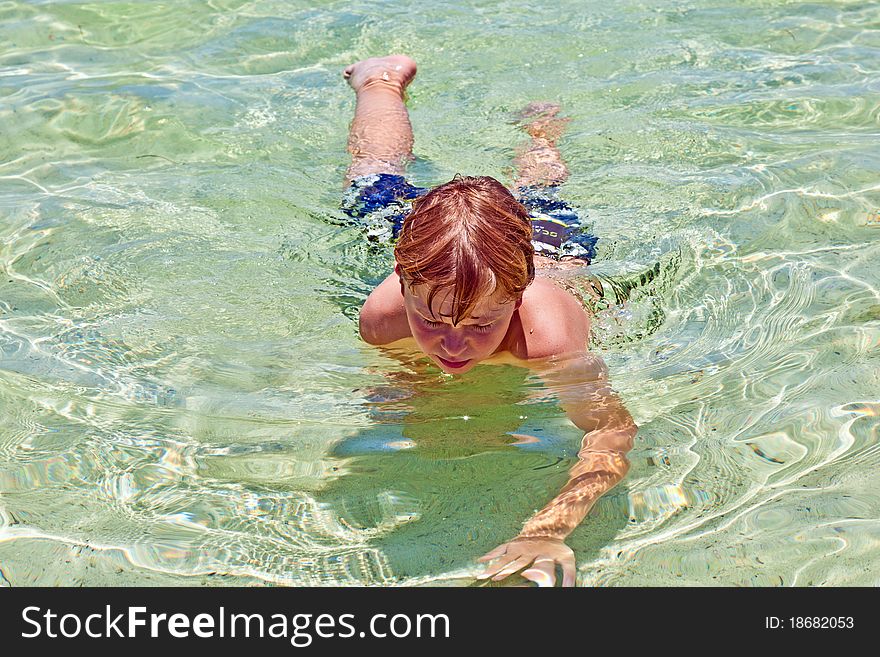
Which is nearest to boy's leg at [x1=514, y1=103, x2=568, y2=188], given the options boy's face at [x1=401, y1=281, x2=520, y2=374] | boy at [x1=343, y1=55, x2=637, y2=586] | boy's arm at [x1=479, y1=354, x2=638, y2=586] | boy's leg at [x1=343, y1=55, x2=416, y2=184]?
boy's leg at [x1=343, y1=55, x2=416, y2=184]

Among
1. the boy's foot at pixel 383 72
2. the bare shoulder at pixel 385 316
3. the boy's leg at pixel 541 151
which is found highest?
the boy's foot at pixel 383 72

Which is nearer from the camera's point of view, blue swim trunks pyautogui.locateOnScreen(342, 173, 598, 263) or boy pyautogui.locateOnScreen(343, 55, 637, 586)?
boy pyautogui.locateOnScreen(343, 55, 637, 586)

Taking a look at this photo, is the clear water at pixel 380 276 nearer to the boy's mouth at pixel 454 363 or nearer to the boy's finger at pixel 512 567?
the boy's finger at pixel 512 567

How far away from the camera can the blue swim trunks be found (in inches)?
163

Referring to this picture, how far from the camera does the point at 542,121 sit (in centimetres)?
530

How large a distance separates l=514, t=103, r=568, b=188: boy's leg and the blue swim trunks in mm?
117

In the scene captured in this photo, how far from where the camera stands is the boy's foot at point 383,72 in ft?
17.5

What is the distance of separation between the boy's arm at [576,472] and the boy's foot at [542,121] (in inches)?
84.3

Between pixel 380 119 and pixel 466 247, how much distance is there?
251 centimetres

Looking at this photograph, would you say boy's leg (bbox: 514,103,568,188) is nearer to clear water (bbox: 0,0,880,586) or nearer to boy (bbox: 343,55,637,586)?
clear water (bbox: 0,0,880,586)

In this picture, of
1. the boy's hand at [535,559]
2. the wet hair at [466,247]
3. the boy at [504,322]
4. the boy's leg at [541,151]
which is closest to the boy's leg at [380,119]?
the boy's leg at [541,151]

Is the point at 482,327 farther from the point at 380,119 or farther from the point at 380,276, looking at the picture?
the point at 380,119
